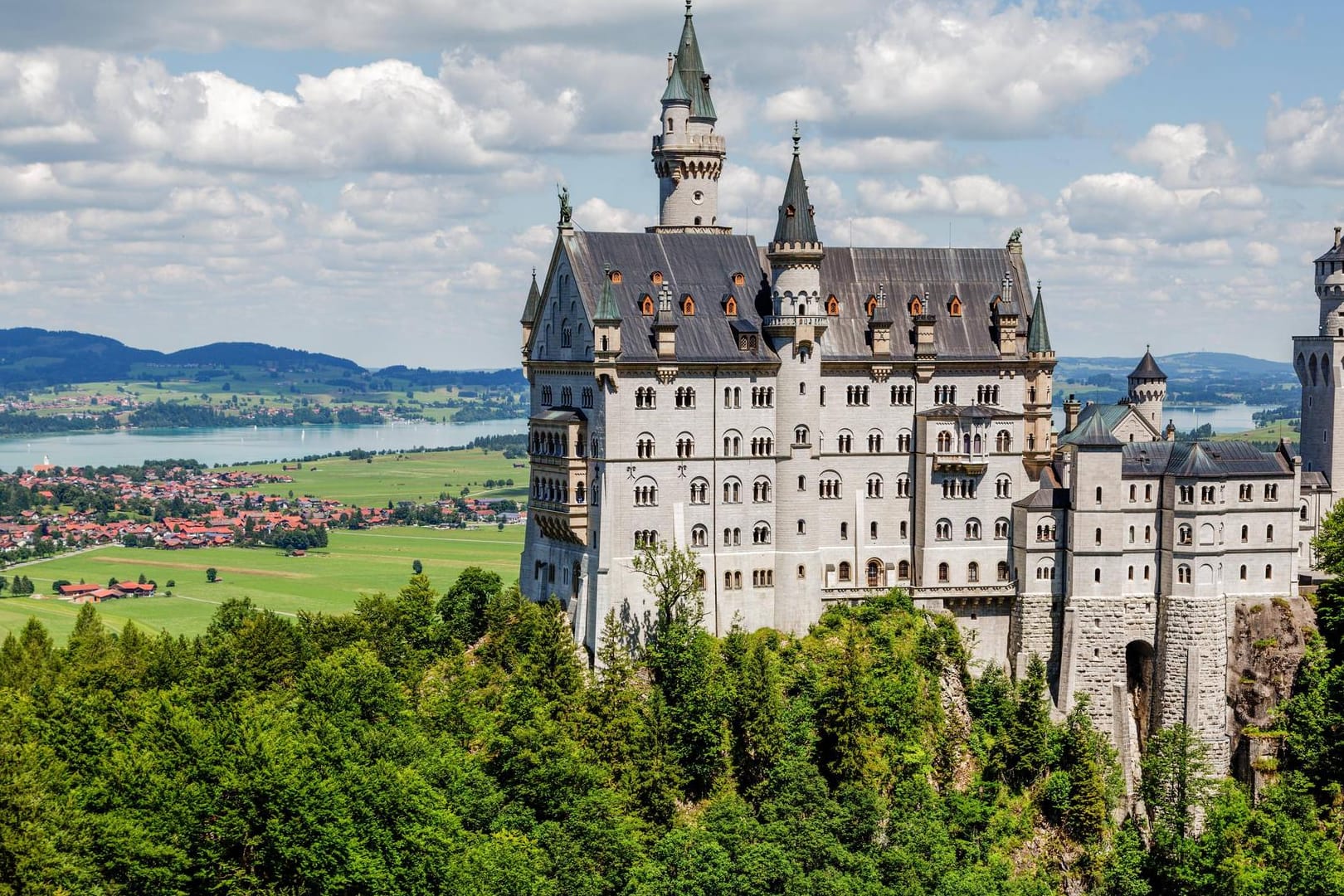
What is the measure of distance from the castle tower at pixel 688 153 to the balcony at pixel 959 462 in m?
22.2

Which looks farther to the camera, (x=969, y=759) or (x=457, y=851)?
(x=969, y=759)

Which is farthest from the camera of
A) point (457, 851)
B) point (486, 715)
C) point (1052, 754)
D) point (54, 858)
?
point (1052, 754)

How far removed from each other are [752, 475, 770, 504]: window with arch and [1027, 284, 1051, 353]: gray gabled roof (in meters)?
20.6

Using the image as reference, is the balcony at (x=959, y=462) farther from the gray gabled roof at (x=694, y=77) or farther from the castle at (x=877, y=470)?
the gray gabled roof at (x=694, y=77)

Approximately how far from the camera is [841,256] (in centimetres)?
12419

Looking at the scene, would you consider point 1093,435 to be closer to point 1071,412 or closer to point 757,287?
point 1071,412

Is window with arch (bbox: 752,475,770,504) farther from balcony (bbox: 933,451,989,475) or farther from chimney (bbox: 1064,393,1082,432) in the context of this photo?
chimney (bbox: 1064,393,1082,432)

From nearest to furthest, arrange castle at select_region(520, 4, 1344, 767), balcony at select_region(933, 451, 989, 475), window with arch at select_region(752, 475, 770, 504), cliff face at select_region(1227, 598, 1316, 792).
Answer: castle at select_region(520, 4, 1344, 767) < window with arch at select_region(752, 475, 770, 504) < cliff face at select_region(1227, 598, 1316, 792) < balcony at select_region(933, 451, 989, 475)

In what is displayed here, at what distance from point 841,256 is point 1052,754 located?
34.4 meters

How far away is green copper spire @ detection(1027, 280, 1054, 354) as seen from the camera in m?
125

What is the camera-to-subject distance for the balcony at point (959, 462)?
122 m

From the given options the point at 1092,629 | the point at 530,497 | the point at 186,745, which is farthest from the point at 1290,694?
the point at 186,745

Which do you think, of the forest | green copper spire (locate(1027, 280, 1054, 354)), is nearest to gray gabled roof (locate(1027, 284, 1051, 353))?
green copper spire (locate(1027, 280, 1054, 354))

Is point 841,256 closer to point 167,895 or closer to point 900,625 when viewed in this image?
point 900,625
